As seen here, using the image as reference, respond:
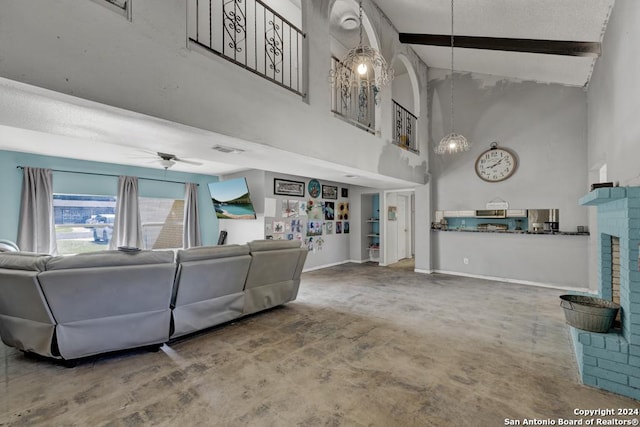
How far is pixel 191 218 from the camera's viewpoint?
680 cm

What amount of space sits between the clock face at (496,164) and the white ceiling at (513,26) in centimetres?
141

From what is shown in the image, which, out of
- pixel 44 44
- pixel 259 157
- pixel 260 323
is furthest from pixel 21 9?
pixel 260 323

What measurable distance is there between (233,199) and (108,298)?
3622mm

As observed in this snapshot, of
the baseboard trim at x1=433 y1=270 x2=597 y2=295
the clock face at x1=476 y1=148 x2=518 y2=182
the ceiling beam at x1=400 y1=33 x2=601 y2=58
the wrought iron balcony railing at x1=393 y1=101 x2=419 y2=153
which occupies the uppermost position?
the ceiling beam at x1=400 y1=33 x2=601 y2=58

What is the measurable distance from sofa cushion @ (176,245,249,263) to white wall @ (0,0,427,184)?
127 centimetres

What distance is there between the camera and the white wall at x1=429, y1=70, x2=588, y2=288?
505 centimetres

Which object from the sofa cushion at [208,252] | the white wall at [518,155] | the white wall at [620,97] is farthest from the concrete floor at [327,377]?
the white wall at [518,155]

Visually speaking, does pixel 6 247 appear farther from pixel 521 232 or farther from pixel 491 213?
pixel 521 232

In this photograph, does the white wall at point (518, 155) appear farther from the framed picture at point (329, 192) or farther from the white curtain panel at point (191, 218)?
the white curtain panel at point (191, 218)

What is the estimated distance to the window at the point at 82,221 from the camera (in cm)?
529

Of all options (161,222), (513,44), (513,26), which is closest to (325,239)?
(161,222)

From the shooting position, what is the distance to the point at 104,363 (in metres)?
2.52

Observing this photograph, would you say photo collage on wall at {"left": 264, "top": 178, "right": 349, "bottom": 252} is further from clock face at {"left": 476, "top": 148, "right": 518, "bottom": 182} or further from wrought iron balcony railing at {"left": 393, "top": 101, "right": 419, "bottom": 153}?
clock face at {"left": 476, "top": 148, "right": 518, "bottom": 182}

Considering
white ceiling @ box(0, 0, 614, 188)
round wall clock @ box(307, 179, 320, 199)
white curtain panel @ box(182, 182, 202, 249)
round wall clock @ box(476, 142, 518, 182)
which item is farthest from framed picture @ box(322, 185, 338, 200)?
round wall clock @ box(476, 142, 518, 182)
